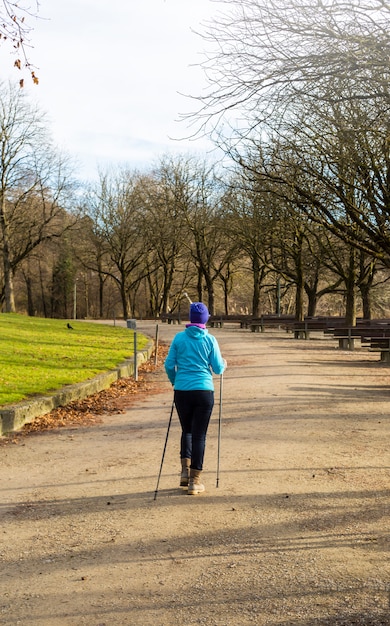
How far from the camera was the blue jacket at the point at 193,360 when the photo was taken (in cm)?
673

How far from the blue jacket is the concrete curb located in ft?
12.6

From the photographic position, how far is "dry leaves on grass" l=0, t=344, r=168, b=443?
10.5m

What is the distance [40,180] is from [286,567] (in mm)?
48301

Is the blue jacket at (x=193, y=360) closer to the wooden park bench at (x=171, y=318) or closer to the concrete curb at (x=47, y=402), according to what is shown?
the concrete curb at (x=47, y=402)

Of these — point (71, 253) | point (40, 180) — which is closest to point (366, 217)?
point (40, 180)

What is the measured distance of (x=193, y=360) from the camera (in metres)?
6.78

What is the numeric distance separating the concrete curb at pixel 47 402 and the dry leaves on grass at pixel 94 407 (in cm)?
9

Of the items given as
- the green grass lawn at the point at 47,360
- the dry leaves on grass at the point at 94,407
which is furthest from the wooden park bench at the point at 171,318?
the dry leaves on grass at the point at 94,407

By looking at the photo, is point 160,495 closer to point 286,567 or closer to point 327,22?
point 286,567

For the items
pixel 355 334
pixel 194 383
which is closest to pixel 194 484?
pixel 194 383

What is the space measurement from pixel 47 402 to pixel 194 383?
17.6ft

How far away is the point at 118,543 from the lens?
512 centimetres

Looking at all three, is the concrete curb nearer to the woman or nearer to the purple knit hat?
the woman

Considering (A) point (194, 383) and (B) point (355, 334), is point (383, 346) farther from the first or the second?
(A) point (194, 383)
